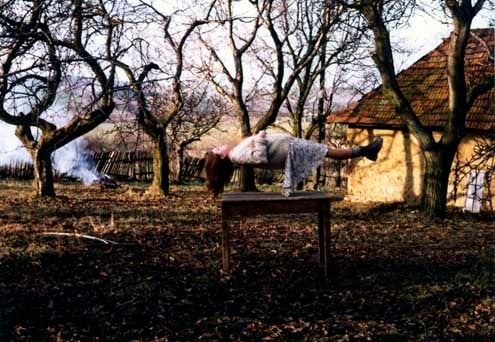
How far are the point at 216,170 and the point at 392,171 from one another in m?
10.6

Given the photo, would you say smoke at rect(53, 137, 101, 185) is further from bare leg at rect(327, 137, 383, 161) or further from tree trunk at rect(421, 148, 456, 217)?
bare leg at rect(327, 137, 383, 161)

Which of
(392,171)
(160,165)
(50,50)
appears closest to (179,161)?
(160,165)

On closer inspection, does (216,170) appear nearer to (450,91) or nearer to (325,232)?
(325,232)

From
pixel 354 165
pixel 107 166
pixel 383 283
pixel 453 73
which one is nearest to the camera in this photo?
pixel 383 283

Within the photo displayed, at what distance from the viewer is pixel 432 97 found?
15695 millimetres

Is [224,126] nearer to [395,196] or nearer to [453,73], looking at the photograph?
[395,196]

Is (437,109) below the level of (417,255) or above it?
above

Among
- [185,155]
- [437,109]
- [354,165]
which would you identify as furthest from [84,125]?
[185,155]

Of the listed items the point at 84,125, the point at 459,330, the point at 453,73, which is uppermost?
the point at 453,73

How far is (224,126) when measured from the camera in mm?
27812

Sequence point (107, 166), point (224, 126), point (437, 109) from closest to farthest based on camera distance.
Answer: point (437, 109)
point (107, 166)
point (224, 126)

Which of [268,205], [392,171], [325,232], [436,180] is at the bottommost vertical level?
[325,232]

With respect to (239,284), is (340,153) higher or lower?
higher

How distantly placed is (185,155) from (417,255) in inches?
799
